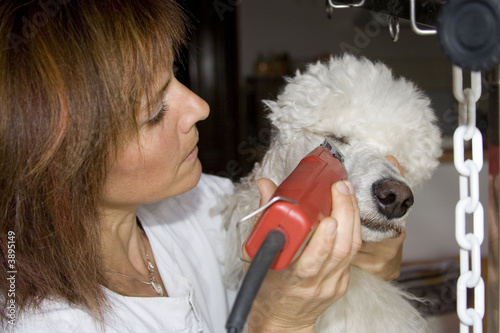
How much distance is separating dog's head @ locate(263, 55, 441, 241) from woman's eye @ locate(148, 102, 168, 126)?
29 centimetres

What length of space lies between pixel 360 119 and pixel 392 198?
20 cm

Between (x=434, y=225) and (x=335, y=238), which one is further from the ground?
(x=335, y=238)

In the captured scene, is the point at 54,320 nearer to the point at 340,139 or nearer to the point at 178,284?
the point at 178,284

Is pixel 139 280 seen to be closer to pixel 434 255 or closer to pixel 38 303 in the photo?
pixel 38 303

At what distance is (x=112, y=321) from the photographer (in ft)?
2.63

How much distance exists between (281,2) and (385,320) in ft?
9.40

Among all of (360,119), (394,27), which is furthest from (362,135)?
(394,27)

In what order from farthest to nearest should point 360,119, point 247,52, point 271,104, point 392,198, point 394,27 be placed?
1. point 247,52
2. point 271,104
3. point 360,119
4. point 392,198
5. point 394,27

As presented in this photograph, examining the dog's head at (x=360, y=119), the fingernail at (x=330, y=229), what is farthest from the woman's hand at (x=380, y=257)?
the fingernail at (x=330, y=229)

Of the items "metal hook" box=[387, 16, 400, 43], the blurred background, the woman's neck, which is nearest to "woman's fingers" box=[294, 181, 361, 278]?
"metal hook" box=[387, 16, 400, 43]

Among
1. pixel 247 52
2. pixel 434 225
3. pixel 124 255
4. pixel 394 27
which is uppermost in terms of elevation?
pixel 394 27

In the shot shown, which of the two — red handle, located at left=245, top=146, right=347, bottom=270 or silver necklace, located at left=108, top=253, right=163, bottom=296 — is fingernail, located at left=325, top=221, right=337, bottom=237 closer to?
red handle, located at left=245, top=146, right=347, bottom=270

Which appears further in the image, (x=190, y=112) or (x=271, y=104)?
(x=271, y=104)

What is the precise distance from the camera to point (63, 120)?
2.19 feet
